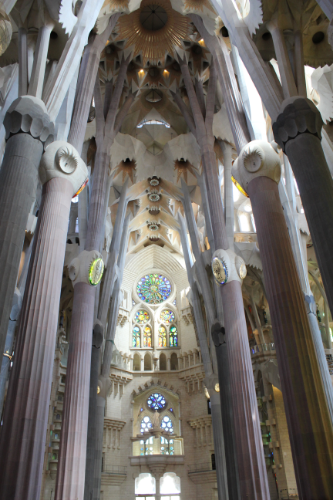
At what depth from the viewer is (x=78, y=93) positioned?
11031 mm

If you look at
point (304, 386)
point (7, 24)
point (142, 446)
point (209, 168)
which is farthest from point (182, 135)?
point (142, 446)

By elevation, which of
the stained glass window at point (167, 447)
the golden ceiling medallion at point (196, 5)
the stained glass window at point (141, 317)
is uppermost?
the golden ceiling medallion at point (196, 5)

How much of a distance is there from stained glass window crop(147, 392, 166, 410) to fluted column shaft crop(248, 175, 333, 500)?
1857 cm

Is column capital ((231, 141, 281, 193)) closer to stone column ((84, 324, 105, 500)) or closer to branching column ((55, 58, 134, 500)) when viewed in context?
branching column ((55, 58, 134, 500))

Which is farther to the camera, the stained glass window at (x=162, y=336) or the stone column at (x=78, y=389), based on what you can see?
the stained glass window at (x=162, y=336)

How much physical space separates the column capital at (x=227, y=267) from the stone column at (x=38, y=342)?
5.86 metres

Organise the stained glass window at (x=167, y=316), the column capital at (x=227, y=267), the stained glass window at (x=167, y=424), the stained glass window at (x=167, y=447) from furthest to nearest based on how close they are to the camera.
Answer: the stained glass window at (x=167, y=316) < the stained glass window at (x=167, y=424) < the stained glass window at (x=167, y=447) < the column capital at (x=227, y=267)

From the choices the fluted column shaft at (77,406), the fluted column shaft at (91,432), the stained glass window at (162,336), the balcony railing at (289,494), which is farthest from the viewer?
the stained glass window at (162,336)

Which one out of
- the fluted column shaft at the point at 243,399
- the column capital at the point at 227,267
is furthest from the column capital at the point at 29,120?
the fluted column shaft at the point at 243,399

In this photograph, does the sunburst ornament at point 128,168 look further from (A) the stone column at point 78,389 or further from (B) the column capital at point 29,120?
(B) the column capital at point 29,120

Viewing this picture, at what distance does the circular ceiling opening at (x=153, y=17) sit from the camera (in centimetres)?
1673

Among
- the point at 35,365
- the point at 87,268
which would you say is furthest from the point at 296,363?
the point at 87,268

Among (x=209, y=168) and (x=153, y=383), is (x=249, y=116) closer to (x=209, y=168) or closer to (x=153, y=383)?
(x=209, y=168)

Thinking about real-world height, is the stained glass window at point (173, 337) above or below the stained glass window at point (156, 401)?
above
